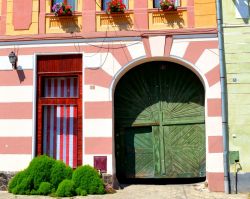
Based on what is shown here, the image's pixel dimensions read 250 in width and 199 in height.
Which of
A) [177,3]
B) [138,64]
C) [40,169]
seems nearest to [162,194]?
[40,169]

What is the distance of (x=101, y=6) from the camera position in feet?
38.8

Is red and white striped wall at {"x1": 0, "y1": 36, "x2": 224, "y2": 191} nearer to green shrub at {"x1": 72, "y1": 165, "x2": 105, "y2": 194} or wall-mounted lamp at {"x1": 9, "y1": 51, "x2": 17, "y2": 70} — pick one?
wall-mounted lamp at {"x1": 9, "y1": 51, "x2": 17, "y2": 70}

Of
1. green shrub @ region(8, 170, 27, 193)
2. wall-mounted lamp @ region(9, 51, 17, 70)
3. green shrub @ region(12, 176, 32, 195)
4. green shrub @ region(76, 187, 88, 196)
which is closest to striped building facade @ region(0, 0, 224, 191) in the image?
wall-mounted lamp @ region(9, 51, 17, 70)

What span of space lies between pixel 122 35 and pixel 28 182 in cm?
490

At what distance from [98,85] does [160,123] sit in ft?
7.14

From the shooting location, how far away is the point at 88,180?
10.5m

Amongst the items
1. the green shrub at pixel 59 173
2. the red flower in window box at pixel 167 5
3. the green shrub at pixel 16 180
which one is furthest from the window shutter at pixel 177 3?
the green shrub at pixel 16 180

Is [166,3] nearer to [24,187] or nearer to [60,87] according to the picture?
[60,87]

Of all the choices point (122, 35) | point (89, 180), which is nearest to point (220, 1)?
point (122, 35)

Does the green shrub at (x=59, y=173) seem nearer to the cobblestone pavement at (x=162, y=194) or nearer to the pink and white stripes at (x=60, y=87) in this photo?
the cobblestone pavement at (x=162, y=194)

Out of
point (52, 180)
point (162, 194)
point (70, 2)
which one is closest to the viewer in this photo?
point (162, 194)

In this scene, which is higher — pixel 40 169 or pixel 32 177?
pixel 40 169

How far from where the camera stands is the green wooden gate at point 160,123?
11680mm

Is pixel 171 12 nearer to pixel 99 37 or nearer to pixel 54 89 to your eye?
pixel 99 37
